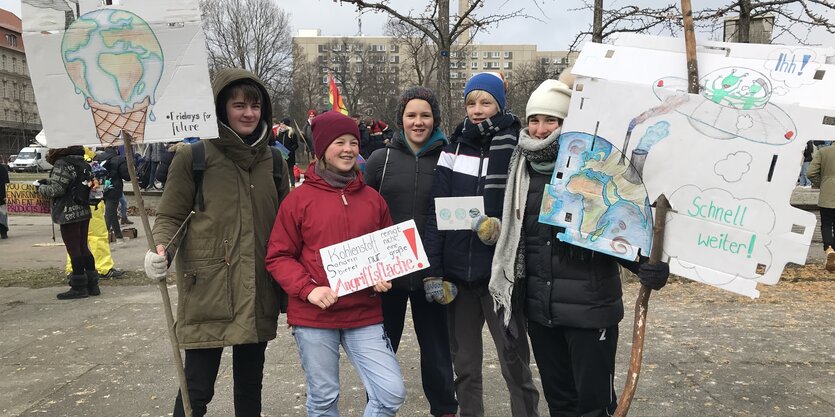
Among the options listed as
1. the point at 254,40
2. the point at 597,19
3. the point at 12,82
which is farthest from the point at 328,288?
the point at 12,82

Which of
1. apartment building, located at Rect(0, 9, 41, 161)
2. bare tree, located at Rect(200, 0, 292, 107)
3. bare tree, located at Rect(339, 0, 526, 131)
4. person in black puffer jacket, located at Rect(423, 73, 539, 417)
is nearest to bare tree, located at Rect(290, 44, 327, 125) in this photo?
bare tree, located at Rect(200, 0, 292, 107)

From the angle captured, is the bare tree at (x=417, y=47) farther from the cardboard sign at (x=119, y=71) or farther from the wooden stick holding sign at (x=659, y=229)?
the wooden stick holding sign at (x=659, y=229)

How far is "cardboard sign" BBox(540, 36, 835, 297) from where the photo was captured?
87.0 inches

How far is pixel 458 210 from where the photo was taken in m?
3.18

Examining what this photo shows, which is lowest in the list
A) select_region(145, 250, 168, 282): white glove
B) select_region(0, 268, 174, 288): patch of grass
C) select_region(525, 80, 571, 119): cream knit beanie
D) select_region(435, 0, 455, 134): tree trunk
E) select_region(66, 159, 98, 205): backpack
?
select_region(0, 268, 174, 288): patch of grass

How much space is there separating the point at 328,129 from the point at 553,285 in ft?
4.25

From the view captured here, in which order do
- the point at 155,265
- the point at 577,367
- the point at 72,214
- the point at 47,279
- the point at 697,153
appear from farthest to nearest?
the point at 47,279, the point at 72,214, the point at 577,367, the point at 155,265, the point at 697,153

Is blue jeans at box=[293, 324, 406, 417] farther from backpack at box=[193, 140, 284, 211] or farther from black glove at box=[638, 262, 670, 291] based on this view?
black glove at box=[638, 262, 670, 291]

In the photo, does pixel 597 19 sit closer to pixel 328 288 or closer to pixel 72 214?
pixel 328 288

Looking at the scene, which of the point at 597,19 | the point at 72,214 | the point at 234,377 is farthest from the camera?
the point at 597,19

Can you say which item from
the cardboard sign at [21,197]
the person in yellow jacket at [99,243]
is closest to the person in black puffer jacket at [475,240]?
the person in yellow jacket at [99,243]

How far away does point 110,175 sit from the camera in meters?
10.0

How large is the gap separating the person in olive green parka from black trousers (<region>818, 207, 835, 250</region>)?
8084 mm

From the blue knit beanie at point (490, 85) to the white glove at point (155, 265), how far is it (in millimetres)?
1766
